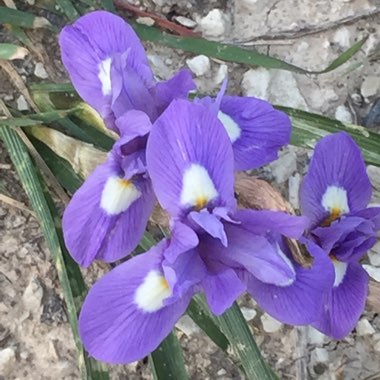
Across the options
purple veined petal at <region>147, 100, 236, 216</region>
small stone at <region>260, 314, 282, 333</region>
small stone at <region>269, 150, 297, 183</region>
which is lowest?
small stone at <region>260, 314, 282, 333</region>

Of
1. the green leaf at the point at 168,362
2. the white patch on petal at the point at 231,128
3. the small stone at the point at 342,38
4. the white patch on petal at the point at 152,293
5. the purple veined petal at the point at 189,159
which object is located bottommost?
the green leaf at the point at 168,362

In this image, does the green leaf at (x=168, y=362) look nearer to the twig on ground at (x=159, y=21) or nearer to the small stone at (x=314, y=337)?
the small stone at (x=314, y=337)

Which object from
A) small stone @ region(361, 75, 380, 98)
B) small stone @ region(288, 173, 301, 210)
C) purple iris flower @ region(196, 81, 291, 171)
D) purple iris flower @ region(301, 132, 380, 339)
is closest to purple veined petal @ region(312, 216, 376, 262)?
purple iris flower @ region(301, 132, 380, 339)

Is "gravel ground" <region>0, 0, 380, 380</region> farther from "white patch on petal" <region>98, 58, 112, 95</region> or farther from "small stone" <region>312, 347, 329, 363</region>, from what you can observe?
"white patch on petal" <region>98, 58, 112, 95</region>

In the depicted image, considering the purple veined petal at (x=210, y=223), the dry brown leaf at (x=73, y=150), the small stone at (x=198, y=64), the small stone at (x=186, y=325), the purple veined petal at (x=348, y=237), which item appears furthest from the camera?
the small stone at (x=198, y=64)

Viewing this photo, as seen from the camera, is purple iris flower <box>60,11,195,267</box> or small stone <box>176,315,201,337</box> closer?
purple iris flower <box>60,11,195,267</box>

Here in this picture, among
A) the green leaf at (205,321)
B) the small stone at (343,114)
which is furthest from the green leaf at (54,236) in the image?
the small stone at (343,114)
